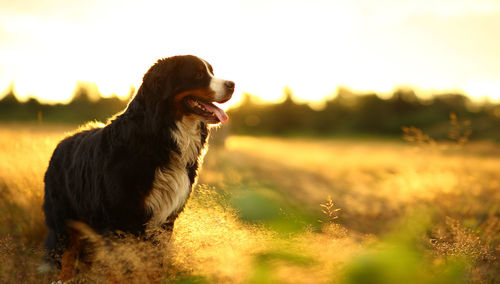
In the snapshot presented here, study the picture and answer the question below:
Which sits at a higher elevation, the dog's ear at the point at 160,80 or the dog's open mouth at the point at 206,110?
the dog's ear at the point at 160,80

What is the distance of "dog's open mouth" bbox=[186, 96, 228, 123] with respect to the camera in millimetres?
3338

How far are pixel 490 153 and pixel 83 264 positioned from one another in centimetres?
2091

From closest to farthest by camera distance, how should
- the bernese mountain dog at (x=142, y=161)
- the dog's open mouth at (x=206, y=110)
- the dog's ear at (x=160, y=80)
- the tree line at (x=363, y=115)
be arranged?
the bernese mountain dog at (x=142, y=161) < the dog's ear at (x=160, y=80) < the dog's open mouth at (x=206, y=110) < the tree line at (x=363, y=115)

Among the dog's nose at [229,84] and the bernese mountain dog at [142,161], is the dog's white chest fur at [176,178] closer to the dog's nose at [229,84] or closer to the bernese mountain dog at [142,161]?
the bernese mountain dog at [142,161]

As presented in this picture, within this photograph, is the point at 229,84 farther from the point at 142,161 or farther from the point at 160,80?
the point at 142,161

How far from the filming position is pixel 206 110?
3416mm

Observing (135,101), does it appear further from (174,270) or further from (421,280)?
(421,280)

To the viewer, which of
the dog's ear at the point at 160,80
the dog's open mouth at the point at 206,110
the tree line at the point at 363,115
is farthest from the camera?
the tree line at the point at 363,115

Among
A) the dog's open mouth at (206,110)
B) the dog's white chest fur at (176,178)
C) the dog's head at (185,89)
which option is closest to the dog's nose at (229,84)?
the dog's head at (185,89)

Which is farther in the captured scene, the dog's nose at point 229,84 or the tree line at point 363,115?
the tree line at point 363,115

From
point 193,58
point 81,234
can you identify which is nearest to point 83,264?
point 81,234

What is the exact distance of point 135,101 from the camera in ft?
10.6

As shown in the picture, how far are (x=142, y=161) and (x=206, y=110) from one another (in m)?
0.77

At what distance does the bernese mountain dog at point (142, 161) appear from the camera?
2.99 meters
